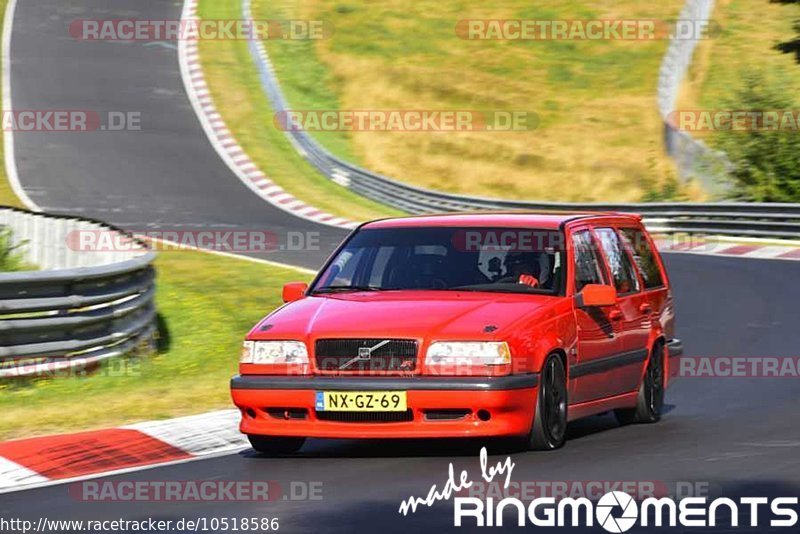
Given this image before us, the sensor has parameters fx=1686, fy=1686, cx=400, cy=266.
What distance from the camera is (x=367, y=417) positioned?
380 inches

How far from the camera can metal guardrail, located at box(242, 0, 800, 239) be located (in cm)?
2927

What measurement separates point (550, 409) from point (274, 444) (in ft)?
5.53

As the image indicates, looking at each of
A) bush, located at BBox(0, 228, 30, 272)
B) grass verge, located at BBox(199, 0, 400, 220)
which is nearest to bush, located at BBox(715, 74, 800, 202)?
grass verge, located at BBox(199, 0, 400, 220)

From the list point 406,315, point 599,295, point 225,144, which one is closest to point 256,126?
point 225,144

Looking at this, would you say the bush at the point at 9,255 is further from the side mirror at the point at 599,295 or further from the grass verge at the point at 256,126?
the grass verge at the point at 256,126

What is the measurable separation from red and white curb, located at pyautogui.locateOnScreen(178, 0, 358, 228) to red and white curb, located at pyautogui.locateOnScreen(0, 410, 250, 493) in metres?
19.4

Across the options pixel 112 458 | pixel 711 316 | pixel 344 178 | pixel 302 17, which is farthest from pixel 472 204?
pixel 112 458

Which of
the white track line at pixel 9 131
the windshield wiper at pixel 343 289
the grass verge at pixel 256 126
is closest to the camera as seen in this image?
the windshield wiper at pixel 343 289

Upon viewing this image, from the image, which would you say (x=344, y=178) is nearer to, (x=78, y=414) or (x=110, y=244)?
(x=110, y=244)

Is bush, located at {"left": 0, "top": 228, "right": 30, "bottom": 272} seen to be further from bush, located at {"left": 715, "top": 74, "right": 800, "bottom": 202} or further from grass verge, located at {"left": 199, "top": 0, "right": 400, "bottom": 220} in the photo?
bush, located at {"left": 715, "top": 74, "right": 800, "bottom": 202}

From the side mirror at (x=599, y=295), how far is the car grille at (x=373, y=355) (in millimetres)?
1430

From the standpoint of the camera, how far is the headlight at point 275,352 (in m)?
9.88

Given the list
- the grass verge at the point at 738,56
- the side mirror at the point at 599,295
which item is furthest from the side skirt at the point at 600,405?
the grass verge at the point at 738,56

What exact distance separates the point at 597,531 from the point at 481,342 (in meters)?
2.51
